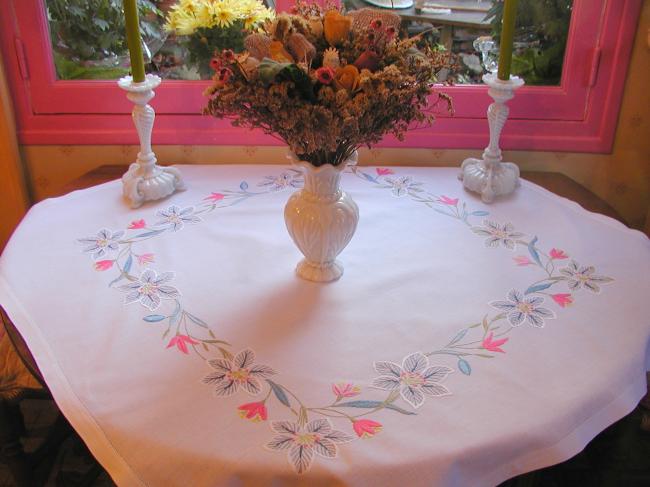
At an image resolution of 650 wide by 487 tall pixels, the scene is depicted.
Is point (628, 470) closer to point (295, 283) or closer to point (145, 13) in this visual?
point (295, 283)

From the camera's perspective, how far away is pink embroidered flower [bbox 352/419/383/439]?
2.75 feet

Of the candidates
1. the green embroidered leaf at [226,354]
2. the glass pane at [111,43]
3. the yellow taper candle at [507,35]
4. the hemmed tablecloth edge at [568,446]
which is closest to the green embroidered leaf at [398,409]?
the hemmed tablecloth edge at [568,446]

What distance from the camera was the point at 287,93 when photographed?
0.95 m

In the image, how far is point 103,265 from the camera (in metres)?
1.23

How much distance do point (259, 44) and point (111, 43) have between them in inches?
34.7

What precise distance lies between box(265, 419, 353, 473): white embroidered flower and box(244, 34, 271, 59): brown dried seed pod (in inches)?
21.6

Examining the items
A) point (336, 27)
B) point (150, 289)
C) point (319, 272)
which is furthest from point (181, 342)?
point (336, 27)

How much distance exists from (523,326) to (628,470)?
2.23ft

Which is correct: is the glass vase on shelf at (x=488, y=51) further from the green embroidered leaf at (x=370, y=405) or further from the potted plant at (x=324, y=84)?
the green embroidered leaf at (x=370, y=405)

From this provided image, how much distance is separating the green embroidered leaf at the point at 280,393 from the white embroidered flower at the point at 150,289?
0.29m

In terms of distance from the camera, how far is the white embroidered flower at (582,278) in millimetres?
1162

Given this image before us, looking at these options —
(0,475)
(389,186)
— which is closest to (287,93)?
(389,186)

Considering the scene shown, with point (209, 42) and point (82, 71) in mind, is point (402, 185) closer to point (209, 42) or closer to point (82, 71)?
point (209, 42)

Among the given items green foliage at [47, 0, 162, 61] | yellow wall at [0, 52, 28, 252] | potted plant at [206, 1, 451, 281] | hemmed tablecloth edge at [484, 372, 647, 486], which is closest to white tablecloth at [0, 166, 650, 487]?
hemmed tablecloth edge at [484, 372, 647, 486]
